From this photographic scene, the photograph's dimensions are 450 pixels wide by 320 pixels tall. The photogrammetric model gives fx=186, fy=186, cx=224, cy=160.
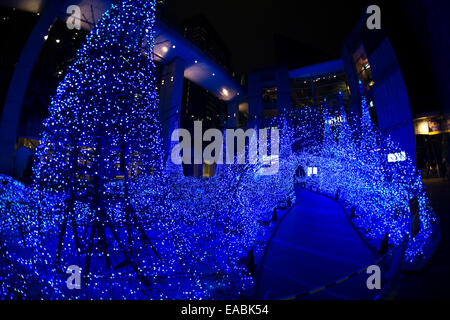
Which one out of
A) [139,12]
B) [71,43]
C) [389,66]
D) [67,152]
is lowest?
[67,152]

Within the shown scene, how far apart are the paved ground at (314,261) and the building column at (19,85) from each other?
15476 mm

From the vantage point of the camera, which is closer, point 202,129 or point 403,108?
point 403,108

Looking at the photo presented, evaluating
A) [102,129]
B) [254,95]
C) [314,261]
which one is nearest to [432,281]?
[314,261]

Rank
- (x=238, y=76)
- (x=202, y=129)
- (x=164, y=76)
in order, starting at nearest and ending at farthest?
(x=164, y=76) < (x=202, y=129) < (x=238, y=76)

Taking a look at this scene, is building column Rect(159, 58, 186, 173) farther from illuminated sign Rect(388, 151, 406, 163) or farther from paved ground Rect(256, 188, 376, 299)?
illuminated sign Rect(388, 151, 406, 163)

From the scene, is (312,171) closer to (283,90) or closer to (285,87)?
(283,90)

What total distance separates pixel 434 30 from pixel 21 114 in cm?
2223

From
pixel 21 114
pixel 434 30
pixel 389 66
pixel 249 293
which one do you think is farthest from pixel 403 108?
pixel 21 114

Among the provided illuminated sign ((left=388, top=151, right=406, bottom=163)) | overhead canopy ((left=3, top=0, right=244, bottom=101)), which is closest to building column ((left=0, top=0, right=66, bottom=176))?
overhead canopy ((left=3, top=0, right=244, bottom=101))

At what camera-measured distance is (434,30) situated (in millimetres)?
7562

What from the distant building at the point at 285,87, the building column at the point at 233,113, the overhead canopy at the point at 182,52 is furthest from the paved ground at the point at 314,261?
the building column at the point at 233,113

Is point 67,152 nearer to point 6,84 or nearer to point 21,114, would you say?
point 21,114

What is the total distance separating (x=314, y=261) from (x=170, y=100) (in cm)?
1759

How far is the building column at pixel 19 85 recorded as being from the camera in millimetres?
10930
